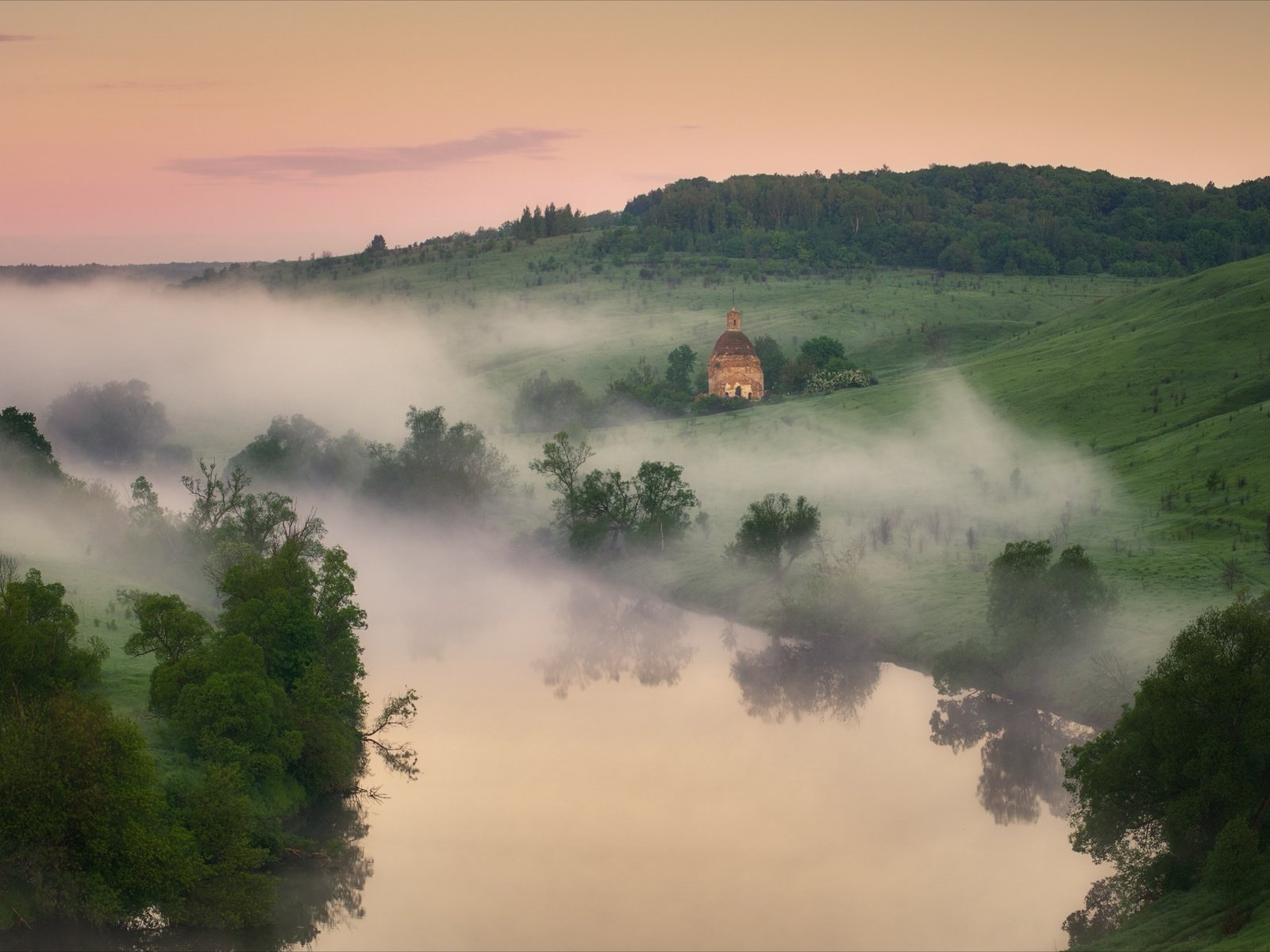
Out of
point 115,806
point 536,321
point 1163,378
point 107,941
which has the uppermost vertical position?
point 536,321

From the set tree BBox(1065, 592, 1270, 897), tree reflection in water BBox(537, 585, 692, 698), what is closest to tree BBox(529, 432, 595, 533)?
tree reflection in water BBox(537, 585, 692, 698)

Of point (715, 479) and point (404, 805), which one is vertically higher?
point (715, 479)

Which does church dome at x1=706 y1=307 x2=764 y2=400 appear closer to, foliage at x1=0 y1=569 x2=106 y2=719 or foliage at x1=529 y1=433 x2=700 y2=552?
foliage at x1=529 y1=433 x2=700 y2=552

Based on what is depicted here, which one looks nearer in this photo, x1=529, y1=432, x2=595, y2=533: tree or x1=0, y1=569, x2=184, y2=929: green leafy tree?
x1=0, y1=569, x2=184, y2=929: green leafy tree

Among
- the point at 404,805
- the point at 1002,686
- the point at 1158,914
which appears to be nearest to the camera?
the point at 1158,914

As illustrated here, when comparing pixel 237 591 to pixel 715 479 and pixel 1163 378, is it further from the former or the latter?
pixel 1163 378

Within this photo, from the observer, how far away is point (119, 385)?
15688 centimetres

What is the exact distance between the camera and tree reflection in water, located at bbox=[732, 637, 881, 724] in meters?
65.2

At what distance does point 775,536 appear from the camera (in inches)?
3187

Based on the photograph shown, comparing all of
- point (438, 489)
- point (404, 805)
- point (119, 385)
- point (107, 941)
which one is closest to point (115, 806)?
point (107, 941)

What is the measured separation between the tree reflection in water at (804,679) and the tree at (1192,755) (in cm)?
2432

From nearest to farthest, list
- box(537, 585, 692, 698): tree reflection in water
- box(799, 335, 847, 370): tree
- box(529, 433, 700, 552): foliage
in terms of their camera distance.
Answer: box(537, 585, 692, 698): tree reflection in water < box(529, 433, 700, 552): foliage < box(799, 335, 847, 370): tree

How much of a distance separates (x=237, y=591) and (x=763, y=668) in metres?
27.7

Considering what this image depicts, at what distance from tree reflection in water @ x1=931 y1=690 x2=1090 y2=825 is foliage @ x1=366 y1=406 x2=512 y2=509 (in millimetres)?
50458
